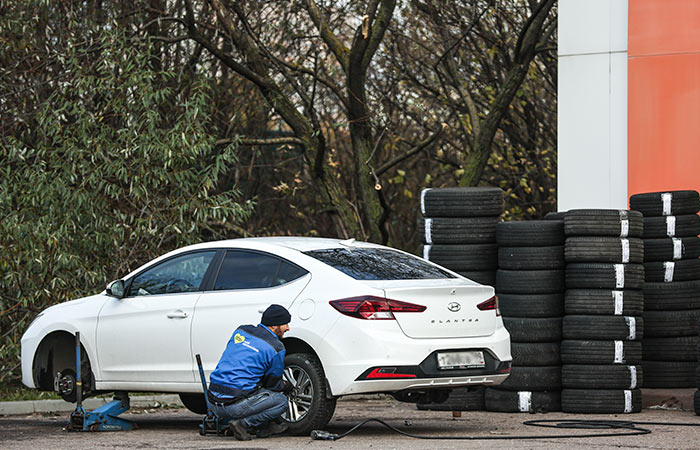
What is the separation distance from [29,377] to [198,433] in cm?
200

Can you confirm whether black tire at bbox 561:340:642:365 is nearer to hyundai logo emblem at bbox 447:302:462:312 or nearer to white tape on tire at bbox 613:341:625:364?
white tape on tire at bbox 613:341:625:364

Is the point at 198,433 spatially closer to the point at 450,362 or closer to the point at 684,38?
the point at 450,362

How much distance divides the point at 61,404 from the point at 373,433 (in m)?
4.52

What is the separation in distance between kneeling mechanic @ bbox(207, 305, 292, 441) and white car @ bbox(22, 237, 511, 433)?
23 cm

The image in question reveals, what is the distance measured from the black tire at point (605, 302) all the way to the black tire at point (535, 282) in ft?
0.81

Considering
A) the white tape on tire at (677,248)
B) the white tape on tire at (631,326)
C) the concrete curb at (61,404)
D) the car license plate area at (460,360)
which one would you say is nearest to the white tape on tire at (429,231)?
the white tape on tire at (631,326)

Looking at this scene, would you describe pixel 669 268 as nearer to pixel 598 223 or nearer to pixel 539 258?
pixel 598 223

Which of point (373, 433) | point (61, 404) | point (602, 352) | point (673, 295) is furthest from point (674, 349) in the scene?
point (61, 404)

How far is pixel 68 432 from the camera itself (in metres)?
9.47

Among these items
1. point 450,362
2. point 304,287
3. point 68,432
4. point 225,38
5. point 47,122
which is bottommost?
point 68,432

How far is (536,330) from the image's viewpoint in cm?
1054

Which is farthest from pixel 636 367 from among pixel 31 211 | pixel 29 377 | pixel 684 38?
pixel 31 211

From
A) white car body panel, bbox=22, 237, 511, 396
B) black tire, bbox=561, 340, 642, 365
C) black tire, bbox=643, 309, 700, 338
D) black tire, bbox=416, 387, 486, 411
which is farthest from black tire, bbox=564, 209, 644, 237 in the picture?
white car body panel, bbox=22, 237, 511, 396

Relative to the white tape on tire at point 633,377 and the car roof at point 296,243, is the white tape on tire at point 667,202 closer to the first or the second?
the white tape on tire at point 633,377
